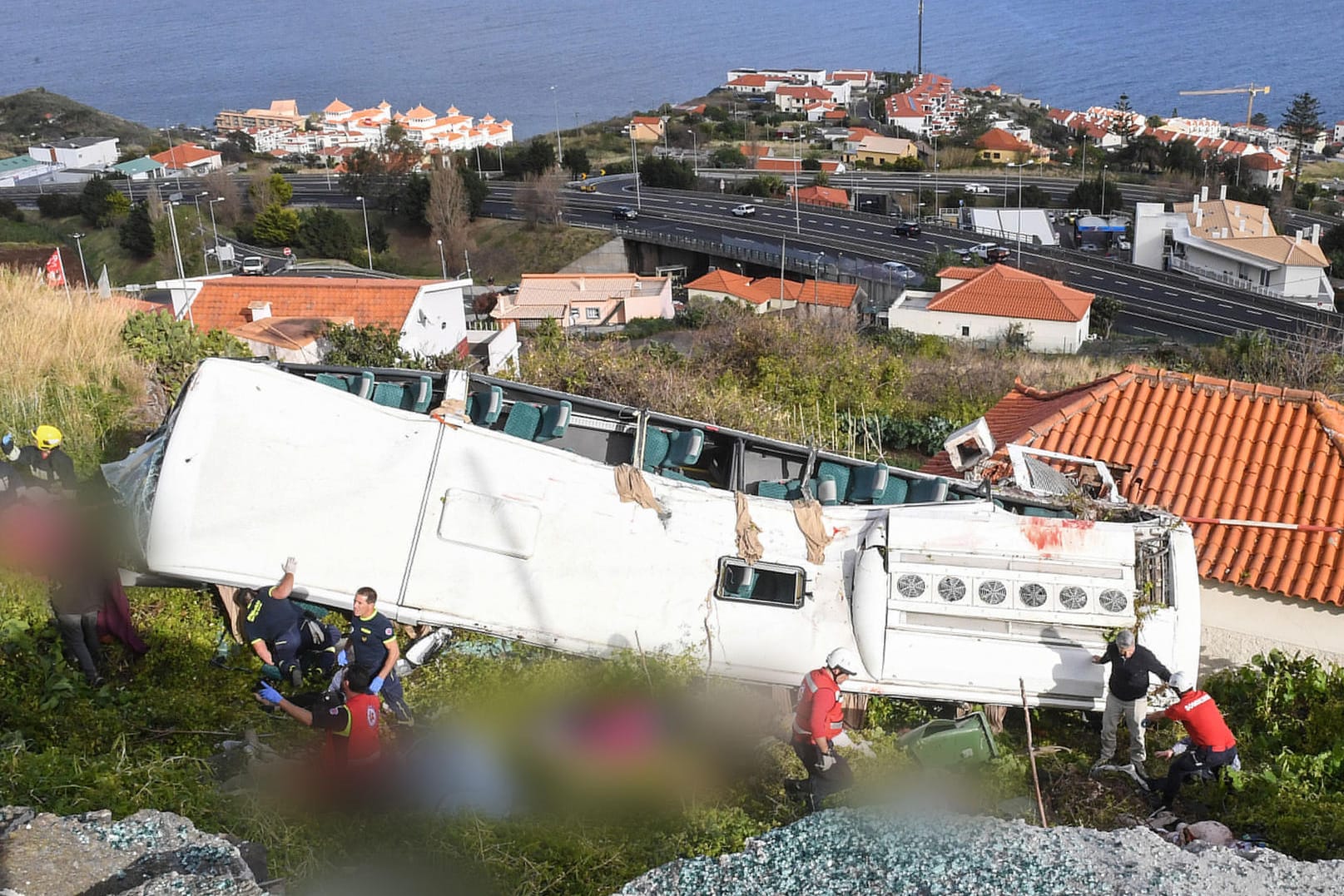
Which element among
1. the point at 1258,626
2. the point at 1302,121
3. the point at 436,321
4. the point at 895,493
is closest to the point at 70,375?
the point at 895,493

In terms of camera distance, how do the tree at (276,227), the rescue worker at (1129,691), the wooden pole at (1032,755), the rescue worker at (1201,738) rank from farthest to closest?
the tree at (276,227) → the rescue worker at (1129,691) → the rescue worker at (1201,738) → the wooden pole at (1032,755)

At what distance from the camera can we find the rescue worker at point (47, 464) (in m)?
7.65

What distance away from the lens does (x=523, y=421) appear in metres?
9.50


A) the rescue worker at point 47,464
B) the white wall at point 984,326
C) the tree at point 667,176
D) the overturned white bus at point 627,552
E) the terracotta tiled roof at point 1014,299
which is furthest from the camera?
the tree at point 667,176

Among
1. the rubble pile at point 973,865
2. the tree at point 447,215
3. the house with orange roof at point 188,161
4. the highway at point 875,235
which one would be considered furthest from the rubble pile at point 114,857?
the house with orange roof at point 188,161

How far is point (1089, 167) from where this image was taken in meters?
107

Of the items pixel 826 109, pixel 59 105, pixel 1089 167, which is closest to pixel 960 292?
pixel 1089 167

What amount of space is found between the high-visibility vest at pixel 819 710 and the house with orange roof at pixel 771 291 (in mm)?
45556

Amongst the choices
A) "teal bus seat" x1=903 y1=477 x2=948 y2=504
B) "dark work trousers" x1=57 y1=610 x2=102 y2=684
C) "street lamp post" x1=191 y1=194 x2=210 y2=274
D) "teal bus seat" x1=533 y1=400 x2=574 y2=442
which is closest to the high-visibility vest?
"teal bus seat" x1=903 y1=477 x2=948 y2=504

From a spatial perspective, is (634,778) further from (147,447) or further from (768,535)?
(147,447)

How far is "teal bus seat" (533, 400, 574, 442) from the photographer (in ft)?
30.9

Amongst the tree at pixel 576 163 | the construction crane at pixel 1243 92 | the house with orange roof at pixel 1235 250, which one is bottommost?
the house with orange roof at pixel 1235 250

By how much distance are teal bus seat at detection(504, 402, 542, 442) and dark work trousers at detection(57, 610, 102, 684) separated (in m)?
3.59

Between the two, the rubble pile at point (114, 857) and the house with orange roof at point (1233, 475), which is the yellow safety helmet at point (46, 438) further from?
the house with orange roof at point (1233, 475)
